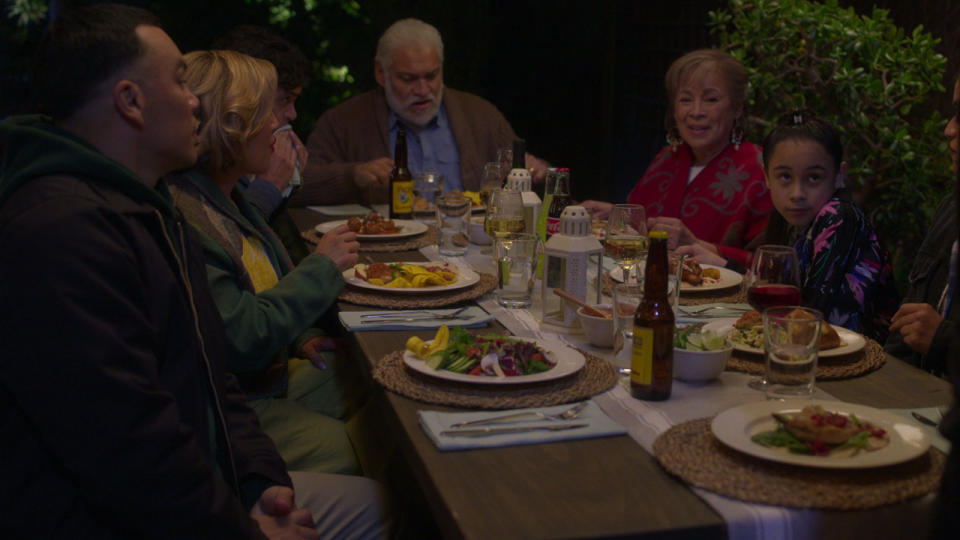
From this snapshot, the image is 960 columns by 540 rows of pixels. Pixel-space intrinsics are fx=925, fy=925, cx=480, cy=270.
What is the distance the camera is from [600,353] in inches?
65.0

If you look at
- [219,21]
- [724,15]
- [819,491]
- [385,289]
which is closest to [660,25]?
[724,15]

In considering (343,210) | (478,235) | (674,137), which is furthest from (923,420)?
(343,210)

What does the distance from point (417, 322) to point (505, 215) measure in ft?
1.52

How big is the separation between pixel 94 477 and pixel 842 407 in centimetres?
98

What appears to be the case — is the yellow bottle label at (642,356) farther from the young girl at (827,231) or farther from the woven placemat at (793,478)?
the young girl at (827,231)

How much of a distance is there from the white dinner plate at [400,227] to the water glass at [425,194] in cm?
13

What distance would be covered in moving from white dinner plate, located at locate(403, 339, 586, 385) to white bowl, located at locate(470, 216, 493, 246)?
114 centimetres

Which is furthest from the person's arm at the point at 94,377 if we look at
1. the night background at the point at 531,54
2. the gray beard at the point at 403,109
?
the night background at the point at 531,54

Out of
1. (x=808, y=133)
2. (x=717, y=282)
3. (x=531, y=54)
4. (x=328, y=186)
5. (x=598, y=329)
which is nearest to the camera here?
(x=598, y=329)

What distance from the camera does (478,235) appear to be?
273 cm

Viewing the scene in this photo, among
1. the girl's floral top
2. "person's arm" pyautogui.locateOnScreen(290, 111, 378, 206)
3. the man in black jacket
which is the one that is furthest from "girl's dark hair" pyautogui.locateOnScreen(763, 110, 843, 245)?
"person's arm" pyautogui.locateOnScreen(290, 111, 378, 206)

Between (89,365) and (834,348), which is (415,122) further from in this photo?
(89,365)

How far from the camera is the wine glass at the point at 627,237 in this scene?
6.69ft

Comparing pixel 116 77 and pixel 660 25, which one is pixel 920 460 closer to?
pixel 116 77
